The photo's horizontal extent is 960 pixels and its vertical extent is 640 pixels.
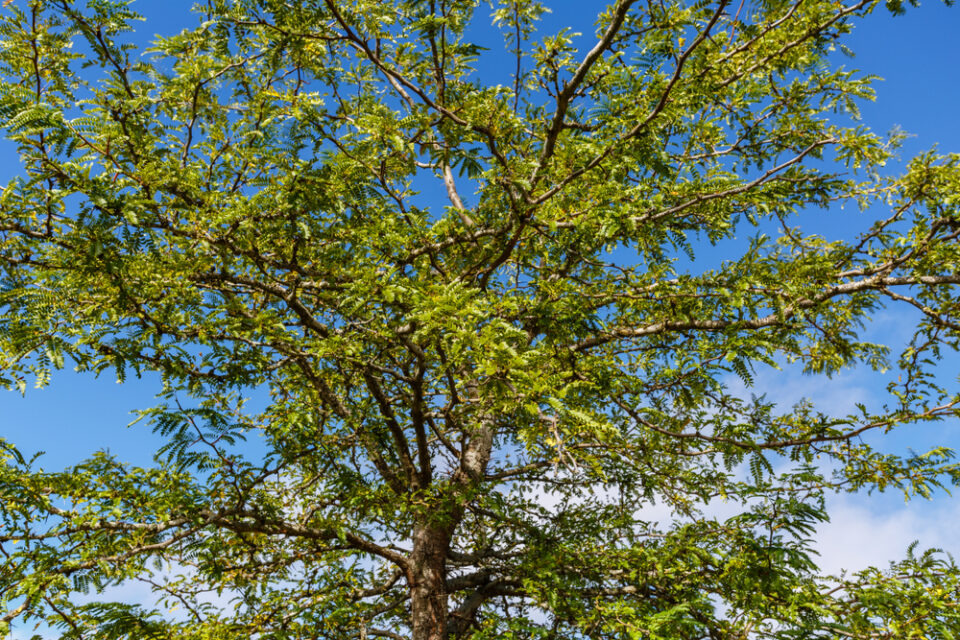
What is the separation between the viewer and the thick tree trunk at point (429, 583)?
20.5 ft

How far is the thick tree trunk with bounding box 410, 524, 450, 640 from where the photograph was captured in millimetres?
6246

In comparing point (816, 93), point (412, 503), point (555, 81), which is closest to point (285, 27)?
point (555, 81)

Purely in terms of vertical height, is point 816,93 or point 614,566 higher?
point 816,93

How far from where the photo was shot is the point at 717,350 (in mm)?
5383

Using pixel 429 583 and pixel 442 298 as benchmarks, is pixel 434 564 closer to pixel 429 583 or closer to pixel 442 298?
pixel 429 583

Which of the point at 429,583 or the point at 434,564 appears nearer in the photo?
the point at 429,583

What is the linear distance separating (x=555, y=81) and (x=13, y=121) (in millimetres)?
3375

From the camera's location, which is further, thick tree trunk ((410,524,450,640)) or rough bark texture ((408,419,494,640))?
thick tree trunk ((410,524,450,640))

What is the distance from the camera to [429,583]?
6500mm

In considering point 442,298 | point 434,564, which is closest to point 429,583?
point 434,564

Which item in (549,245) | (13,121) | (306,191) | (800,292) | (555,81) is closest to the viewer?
(13,121)

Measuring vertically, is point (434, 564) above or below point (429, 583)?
above

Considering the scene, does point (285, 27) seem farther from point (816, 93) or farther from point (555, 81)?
point (816, 93)

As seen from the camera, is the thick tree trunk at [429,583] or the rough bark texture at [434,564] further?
the thick tree trunk at [429,583]
